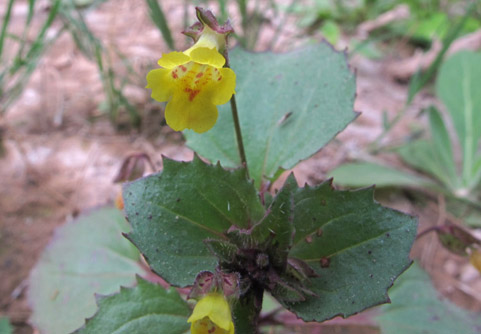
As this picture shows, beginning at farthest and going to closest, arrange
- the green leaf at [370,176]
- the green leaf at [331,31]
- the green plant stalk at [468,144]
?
the green leaf at [331,31], the green plant stalk at [468,144], the green leaf at [370,176]

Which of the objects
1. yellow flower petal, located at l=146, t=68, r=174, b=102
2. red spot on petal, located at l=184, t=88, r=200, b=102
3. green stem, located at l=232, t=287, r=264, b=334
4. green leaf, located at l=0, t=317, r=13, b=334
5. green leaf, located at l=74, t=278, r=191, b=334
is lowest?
green leaf, located at l=0, t=317, r=13, b=334

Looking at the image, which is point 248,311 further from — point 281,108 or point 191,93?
point 281,108

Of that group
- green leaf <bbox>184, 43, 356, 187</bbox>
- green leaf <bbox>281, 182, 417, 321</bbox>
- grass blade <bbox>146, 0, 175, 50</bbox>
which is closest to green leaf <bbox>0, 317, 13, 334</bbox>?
green leaf <bbox>184, 43, 356, 187</bbox>

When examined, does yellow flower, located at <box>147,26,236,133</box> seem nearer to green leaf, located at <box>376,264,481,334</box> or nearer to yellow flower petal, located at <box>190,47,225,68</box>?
yellow flower petal, located at <box>190,47,225,68</box>

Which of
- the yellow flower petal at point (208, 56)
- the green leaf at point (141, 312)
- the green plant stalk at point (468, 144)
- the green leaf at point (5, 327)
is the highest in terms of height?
the yellow flower petal at point (208, 56)

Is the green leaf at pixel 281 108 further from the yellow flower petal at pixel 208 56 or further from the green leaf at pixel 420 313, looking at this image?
the green leaf at pixel 420 313

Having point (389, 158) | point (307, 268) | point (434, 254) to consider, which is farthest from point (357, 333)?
point (389, 158)

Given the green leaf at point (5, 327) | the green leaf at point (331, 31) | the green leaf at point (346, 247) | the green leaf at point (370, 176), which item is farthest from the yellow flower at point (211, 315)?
the green leaf at point (331, 31)
